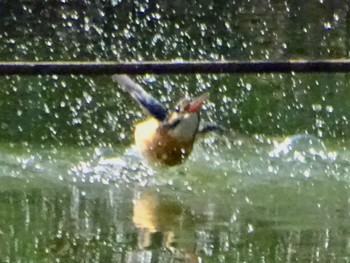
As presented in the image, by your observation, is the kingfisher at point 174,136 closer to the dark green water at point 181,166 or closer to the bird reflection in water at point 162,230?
the dark green water at point 181,166

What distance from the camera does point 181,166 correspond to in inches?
200

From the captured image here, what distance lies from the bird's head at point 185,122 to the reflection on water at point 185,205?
147 mm

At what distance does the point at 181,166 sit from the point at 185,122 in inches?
8.2

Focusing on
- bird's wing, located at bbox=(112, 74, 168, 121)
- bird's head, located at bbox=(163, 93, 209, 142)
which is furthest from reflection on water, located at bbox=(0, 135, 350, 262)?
bird's wing, located at bbox=(112, 74, 168, 121)

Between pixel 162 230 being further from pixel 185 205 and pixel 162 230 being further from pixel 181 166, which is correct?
pixel 181 166

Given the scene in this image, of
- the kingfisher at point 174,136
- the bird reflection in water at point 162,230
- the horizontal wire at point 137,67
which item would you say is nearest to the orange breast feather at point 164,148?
the kingfisher at point 174,136

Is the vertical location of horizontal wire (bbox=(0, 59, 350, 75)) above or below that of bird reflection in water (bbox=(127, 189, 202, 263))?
above

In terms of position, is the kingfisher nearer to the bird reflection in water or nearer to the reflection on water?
the reflection on water

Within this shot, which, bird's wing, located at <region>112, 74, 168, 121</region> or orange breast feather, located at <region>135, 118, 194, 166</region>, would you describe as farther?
bird's wing, located at <region>112, 74, 168, 121</region>

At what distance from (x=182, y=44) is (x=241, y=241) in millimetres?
4942

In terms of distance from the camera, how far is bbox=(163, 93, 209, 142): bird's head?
16.5 feet

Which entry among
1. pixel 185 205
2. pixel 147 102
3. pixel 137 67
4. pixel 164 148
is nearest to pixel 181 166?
pixel 164 148

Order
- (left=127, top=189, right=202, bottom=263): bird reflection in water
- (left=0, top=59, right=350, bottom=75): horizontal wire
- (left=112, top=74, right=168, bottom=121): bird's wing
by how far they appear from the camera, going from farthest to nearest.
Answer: (left=112, top=74, right=168, bottom=121): bird's wing < (left=127, top=189, right=202, bottom=263): bird reflection in water < (left=0, top=59, right=350, bottom=75): horizontal wire

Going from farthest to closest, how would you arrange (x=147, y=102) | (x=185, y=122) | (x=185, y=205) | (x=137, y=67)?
1. (x=147, y=102)
2. (x=185, y=122)
3. (x=185, y=205)
4. (x=137, y=67)
